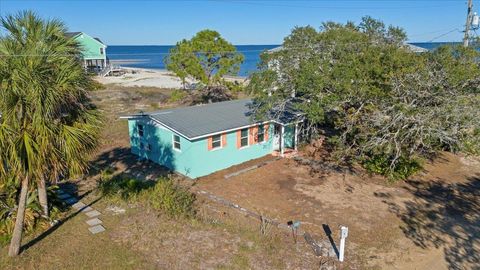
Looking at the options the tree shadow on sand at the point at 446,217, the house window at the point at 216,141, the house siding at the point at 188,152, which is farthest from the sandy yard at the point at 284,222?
the house window at the point at 216,141

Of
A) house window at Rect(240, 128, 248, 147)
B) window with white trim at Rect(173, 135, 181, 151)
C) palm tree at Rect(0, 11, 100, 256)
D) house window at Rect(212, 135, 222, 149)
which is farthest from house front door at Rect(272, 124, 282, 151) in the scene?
palm tree at Rect(0, 11, 100, 256)

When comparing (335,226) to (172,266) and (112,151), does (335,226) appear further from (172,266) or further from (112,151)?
(112,151)

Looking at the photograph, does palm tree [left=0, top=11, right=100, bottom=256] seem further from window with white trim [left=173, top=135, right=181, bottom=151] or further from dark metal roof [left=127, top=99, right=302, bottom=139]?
window with white trim [left=173, top=135, right=181, bottom=151]

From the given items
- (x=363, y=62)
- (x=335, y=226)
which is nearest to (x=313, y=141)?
(x=363, y=62)

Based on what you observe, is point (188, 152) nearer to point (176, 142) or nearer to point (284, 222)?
point (176, 142)

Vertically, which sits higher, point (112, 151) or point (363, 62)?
point (363, 62)

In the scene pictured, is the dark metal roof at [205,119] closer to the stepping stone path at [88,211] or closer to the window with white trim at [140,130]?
the window with white trim at [140,130]

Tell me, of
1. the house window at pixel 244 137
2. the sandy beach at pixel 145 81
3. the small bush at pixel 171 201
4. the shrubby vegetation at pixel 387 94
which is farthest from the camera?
the sandy beach at pixel 145 81
